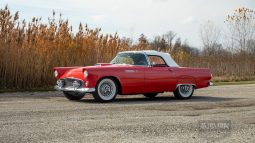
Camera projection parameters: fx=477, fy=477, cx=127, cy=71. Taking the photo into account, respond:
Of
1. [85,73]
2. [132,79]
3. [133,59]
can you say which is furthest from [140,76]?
[85,73]

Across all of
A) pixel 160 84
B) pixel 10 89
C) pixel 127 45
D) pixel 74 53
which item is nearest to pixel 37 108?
pixel 160 84

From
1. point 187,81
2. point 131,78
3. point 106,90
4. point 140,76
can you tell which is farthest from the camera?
point 187,81

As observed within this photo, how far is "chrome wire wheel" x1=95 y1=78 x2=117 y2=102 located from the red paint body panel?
0.58 ft

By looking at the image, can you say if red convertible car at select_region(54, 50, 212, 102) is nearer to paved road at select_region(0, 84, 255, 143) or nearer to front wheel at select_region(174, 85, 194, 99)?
front wheel at select_region(174, 85, 194, 99)

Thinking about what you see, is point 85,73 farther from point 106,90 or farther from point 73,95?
point 73,95

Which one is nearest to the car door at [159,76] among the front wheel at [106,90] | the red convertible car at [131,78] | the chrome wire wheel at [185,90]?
the red convertible car at [131,78]

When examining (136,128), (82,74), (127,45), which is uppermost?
(127,45)

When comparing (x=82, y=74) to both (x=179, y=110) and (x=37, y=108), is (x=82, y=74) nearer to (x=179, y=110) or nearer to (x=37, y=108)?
(x=37, y=108)

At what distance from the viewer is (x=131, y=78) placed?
42.8ft

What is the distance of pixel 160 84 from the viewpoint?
1373cm

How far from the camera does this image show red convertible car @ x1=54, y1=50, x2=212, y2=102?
12.4 m

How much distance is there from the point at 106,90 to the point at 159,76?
1853mm

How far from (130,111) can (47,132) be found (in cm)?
324

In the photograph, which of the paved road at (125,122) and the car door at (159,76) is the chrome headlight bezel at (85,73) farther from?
the car door at (159,76)
